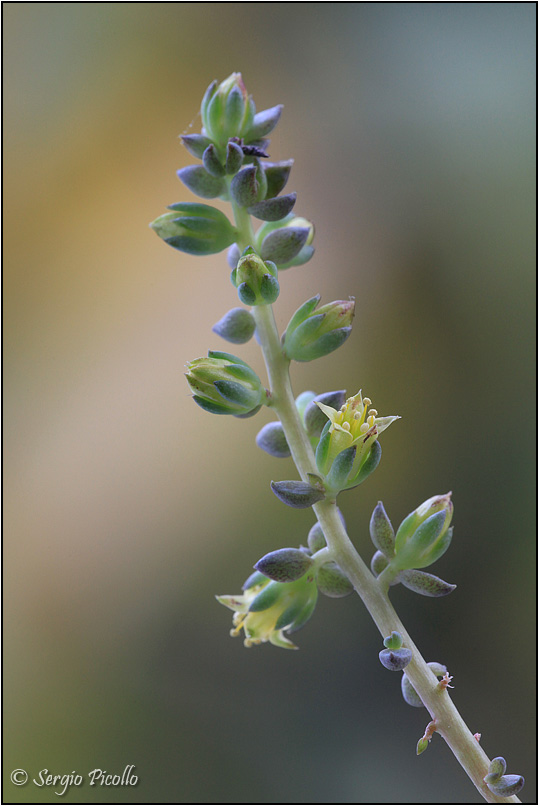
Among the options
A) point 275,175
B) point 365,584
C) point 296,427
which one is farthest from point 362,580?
point 275,175

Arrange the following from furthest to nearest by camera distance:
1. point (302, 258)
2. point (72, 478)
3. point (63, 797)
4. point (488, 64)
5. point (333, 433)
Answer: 1. point (488, 64)
2. point (72, 478)
3. point (63, 797)
4. point (302, 258)
5. point (333, 433)

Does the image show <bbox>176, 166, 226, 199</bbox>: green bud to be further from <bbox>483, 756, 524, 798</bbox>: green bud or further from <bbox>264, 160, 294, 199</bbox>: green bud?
<bbox>483, 756, 524, 798</bbox>: green bud

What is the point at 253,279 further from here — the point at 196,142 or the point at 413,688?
the point at 413,688

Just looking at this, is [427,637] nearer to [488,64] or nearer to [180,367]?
[180,367]

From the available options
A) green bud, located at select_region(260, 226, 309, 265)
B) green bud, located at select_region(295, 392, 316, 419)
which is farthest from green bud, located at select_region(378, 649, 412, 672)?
green bud, located at select_region(260, 226, 309, 265)

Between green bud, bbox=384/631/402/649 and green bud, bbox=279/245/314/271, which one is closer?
green bud, bbox=384/631/402/649

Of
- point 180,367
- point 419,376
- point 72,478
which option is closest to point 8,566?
point 72,478
